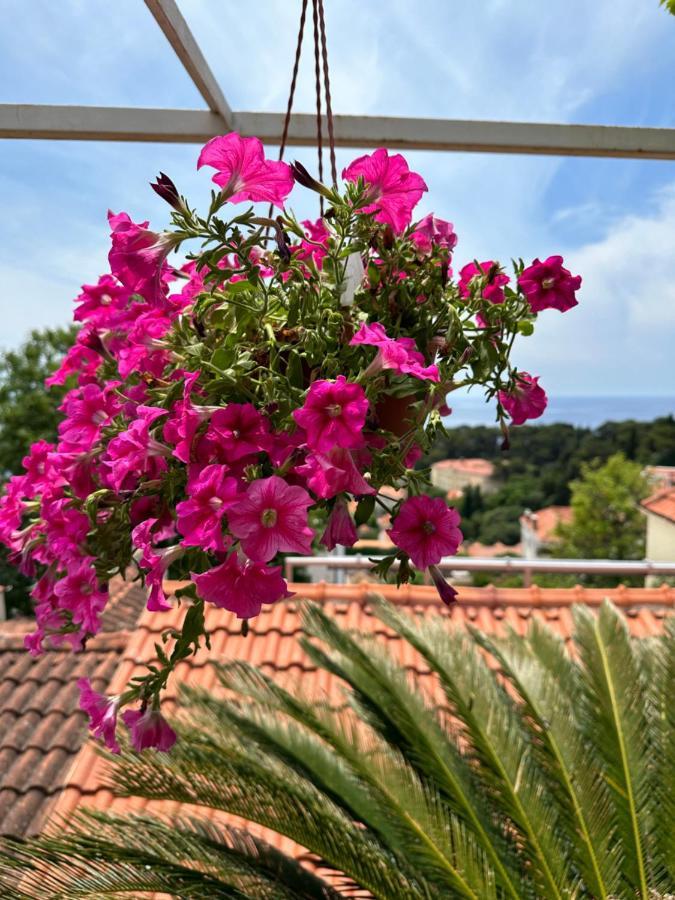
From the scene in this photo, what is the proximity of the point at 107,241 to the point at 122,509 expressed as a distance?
353 mm

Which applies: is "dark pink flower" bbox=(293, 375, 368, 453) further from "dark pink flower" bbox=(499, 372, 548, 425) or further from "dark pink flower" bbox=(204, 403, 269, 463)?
"dark pink flower" bbox=(499, 372, 548, 425)

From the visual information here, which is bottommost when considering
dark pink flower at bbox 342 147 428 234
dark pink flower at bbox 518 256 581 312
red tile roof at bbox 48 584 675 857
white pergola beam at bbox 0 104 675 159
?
red tile roof at bbox 48 584 675 857

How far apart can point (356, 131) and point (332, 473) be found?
1.29m

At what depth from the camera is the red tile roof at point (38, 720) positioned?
4.36 meters

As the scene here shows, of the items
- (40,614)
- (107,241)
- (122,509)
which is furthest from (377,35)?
(40,614)

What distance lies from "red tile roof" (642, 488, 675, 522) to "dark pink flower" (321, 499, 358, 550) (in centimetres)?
2104

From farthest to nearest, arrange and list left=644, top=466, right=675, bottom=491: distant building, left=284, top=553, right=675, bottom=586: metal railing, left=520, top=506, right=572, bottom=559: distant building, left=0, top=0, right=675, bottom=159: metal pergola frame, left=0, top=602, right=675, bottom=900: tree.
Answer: left=520, top=506, right=572, bottom=559: distant building → left=644, top=466, right=675, bottom=491: distant building → left=284, top=553, right=675, bottom=586: metal railing → left=0, top=602, right=675, bottom=900: tree → left=0, top=0, right=675, bottom=159: metal pergola frame

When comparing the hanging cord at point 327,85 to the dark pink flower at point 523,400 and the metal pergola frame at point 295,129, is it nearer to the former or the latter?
the dark pink flower at point 523,400

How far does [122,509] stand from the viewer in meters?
0.97

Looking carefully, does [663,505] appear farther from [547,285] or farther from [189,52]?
[547,285]

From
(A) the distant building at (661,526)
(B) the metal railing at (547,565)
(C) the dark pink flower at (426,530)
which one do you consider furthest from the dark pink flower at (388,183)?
(A) the distant building at (661,526)

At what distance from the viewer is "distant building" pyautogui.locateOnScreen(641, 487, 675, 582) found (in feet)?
68.5

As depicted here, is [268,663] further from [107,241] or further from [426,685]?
[107,241]

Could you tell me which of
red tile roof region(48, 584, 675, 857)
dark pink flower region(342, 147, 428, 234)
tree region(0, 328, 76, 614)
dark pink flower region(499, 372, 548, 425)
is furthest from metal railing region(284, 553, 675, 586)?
tree region(0, 328, 76, 614)
